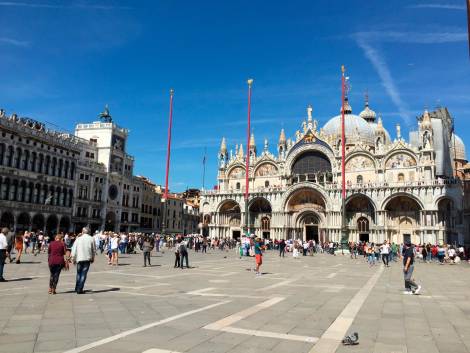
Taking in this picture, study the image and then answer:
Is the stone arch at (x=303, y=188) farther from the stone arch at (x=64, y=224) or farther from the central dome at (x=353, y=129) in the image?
the stone arch at (x=64, y=224)

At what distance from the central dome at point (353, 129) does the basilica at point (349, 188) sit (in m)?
0.16

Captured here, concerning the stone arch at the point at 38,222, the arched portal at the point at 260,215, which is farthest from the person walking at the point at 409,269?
the arched portal at the point at 260,215

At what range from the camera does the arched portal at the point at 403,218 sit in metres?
48.5

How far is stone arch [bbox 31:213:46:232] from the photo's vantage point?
158ft

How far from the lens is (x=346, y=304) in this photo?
10297 millimetres

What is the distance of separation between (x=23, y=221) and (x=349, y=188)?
39594mm

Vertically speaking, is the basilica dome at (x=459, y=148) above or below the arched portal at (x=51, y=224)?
above

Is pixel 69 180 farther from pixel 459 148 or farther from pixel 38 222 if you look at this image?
pixel 459 148

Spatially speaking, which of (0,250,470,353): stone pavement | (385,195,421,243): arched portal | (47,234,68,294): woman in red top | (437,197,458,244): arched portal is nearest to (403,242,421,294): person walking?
(0,250,470,353): stone pavement

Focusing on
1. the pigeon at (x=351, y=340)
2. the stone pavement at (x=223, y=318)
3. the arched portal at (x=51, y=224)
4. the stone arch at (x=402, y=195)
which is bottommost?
the stone pavement at (x=223, y=318)

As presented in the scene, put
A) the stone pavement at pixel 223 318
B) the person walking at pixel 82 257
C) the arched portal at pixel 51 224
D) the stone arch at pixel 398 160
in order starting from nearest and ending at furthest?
1. the stone pavement at pixel 223 318
2. the person walking at pixel 82 257
3. the arched portal at pixel 51 224
4. the stone arch at pixel 398 160

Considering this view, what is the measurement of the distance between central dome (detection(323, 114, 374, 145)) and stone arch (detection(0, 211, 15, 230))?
149 feet

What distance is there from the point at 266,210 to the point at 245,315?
5245 cm

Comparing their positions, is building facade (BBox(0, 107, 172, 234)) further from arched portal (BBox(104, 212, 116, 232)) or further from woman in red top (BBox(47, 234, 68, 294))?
woman in red top (BBox(47, 234, 68, 294))
